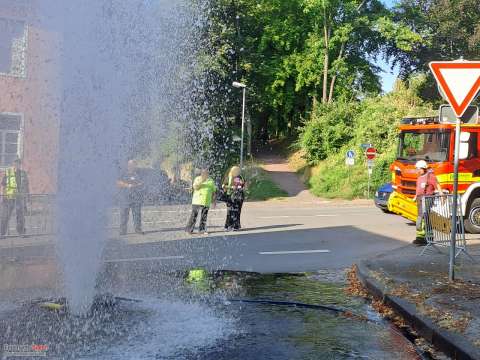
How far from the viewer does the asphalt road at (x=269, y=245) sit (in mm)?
10148

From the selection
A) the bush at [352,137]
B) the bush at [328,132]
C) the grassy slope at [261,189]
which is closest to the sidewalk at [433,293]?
the grassy slope at [261,189]

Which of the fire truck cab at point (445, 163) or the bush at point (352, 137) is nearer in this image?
the fire truck cab at point (445, 163)

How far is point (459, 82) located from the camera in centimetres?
802

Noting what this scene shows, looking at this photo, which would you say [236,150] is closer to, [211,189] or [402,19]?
[402,19]

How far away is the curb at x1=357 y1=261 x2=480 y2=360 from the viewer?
16.1ft

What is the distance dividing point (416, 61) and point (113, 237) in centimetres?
4317

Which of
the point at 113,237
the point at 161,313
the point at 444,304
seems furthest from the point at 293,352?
the point at 113,237

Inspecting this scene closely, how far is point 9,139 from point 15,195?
17.1 feet

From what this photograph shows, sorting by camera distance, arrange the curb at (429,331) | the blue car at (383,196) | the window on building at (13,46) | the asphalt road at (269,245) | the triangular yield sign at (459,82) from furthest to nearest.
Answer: the blue car at (383,196), the window on building at (13,46), the asphalt road at (269,245), the triangular yield sign at (459,82), the curb at (429,331)

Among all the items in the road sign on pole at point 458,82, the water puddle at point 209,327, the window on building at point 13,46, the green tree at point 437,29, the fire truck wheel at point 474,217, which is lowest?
the water puddle at point 209,327

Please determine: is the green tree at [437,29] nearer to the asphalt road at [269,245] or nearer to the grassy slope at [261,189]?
the grassy slope at [261,189]

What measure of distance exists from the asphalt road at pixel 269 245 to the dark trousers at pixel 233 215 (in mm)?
284

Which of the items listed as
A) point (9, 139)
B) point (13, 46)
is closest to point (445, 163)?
point (13, 46)

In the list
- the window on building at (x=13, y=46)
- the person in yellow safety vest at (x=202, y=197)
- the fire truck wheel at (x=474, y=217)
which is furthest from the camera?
the fire truck wheel at (x=474, y=217)
